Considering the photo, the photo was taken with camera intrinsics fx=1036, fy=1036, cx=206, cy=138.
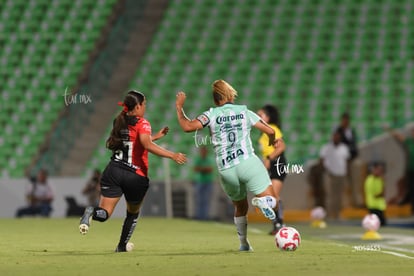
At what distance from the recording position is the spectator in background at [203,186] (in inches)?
938

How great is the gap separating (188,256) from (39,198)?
14.0 meters

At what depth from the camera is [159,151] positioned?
Result: 1031 centimetres

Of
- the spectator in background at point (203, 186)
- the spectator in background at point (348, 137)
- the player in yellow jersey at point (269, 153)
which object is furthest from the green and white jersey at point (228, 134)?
the spectator in background at point (203, 186)

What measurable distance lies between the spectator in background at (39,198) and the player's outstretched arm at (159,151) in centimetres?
1379

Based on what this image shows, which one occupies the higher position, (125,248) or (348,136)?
(348,136)

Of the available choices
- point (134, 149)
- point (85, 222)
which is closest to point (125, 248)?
point (85, 222)

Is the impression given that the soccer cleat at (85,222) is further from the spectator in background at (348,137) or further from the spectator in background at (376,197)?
the spectator in background at (348,137)

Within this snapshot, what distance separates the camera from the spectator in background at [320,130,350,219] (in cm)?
2375

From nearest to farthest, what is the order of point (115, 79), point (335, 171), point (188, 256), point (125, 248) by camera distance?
point (188, 256)
point (125, 248)
point (335, 171)
point (115, 79)

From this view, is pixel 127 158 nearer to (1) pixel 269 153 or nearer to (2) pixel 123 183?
(2) pixel 123 183

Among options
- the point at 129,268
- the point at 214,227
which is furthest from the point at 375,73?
the point at 129,268

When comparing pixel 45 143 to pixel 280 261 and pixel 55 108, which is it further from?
pixel 280 261

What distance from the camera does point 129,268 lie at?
352 inches

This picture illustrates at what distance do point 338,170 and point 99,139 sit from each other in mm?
6667
